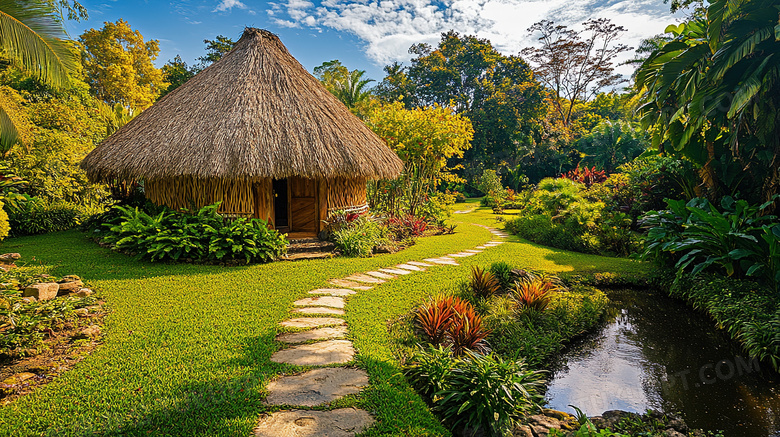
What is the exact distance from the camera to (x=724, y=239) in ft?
17.8

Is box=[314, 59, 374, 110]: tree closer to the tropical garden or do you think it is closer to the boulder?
the tropical garden

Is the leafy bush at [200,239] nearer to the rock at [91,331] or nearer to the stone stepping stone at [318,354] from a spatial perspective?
the rock at [91,331]

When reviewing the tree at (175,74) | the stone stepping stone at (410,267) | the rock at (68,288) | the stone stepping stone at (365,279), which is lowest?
the stone stepping stone at (365,279)

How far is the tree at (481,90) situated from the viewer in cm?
2577

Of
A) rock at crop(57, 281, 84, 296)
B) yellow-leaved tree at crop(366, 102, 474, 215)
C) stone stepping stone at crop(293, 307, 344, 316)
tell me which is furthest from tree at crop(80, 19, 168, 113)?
stone stepping stone at crop(293, 307, 344, 316)

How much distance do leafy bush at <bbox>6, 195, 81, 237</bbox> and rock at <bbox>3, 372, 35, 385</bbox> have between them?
28.7ft

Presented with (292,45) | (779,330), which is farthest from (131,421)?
(292,45)

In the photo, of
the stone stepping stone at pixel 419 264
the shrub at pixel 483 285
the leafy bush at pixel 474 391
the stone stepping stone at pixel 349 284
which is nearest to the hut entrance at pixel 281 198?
the stone stepping stone at pixel 419 264

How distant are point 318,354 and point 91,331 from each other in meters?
2.40

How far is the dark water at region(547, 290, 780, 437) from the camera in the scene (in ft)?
10.7

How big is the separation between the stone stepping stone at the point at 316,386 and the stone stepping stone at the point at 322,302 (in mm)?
1743

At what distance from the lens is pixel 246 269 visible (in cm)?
671

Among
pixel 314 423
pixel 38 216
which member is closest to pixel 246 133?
pixel 314 423

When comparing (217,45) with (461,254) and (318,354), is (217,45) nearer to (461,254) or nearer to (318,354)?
(461,254)
